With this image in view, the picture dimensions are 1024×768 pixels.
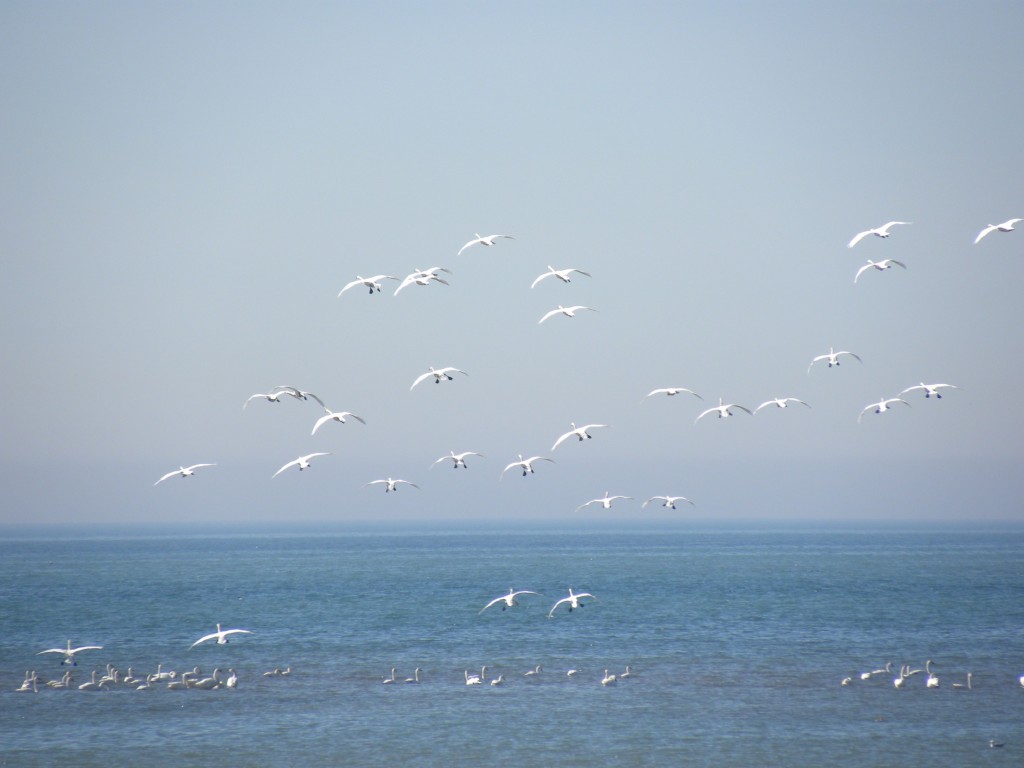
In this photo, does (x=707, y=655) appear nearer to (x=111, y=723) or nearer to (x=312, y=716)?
(x=312, y=716)

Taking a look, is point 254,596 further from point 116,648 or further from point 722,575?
point 722,575

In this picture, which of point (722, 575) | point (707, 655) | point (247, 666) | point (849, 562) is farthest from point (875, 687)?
point (849, 562)

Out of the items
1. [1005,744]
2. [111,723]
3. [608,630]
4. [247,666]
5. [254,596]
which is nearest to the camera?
[1005,744]

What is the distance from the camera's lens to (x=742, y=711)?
5381cm

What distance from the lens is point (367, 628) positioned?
8769cm

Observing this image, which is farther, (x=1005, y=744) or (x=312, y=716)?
(x=312, y=716)

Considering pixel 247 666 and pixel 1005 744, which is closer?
pixel 1005 744

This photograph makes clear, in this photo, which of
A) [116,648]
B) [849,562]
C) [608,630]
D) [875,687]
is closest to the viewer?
[875,687]

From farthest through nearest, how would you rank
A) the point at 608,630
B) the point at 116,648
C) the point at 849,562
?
the point at 849,562, the point at 608,630, the point at 116,648

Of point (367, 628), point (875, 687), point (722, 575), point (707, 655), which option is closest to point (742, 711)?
point (875, 687)

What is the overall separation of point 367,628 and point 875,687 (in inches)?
1590

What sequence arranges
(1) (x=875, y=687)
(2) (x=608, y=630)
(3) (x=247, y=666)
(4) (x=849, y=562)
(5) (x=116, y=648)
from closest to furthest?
(1) (x=875, y=687), (3) (x=247, y=666), (5) (x=116, y=648), (2) (x=608, y=630), (4) (x=849, y=562)

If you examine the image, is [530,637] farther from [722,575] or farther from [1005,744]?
[722,575]

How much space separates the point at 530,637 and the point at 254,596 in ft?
163
